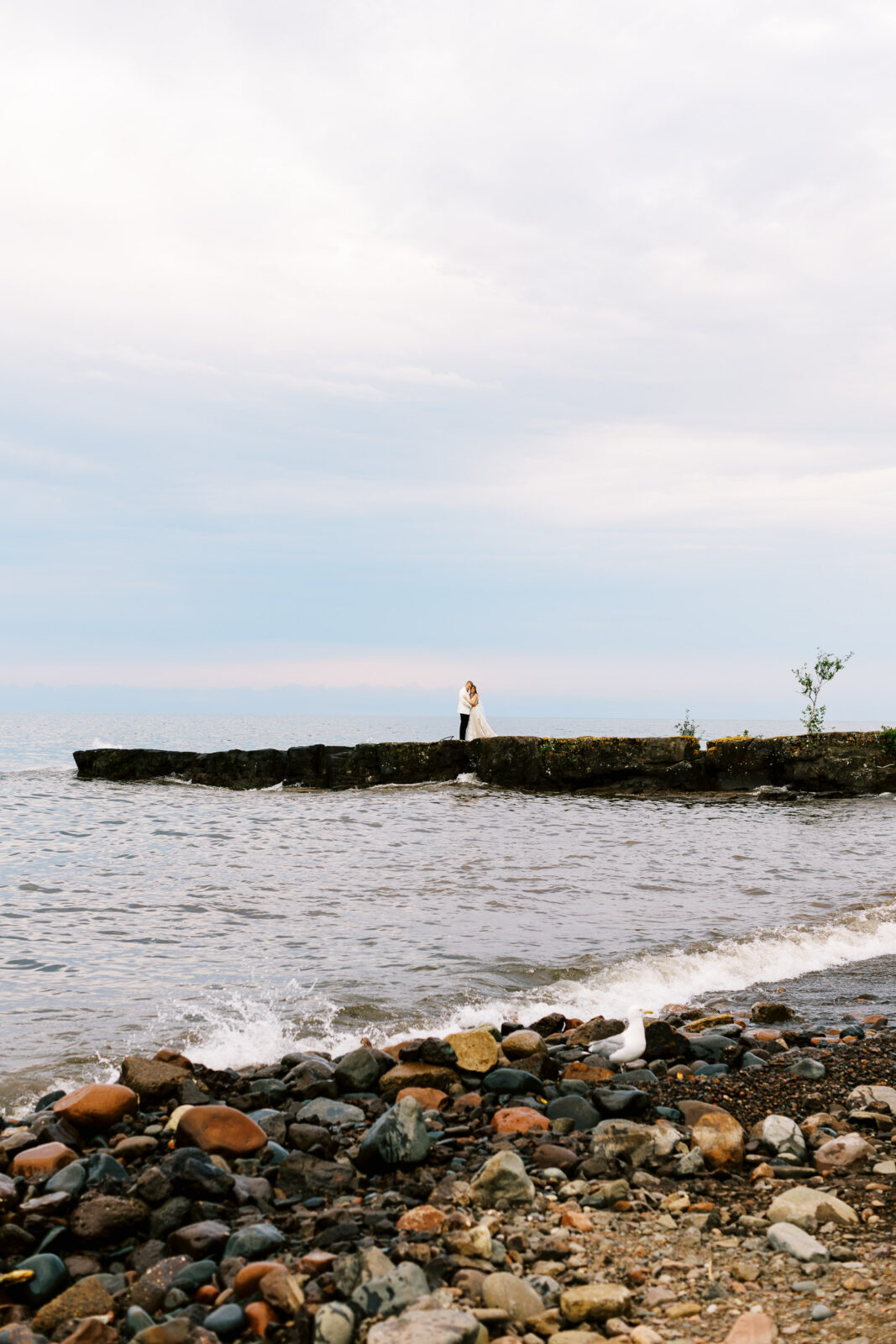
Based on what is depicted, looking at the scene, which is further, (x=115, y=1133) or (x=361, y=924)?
(x=361, y=924)

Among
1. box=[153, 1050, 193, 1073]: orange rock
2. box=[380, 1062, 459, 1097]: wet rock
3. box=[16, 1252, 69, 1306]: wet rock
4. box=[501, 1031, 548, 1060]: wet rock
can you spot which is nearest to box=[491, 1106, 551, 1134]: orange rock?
box=[380, 1062, 459, 1097]: wet rock

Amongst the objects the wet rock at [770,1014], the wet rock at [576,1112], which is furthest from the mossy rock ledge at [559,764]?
the wet rock at [576,1112]

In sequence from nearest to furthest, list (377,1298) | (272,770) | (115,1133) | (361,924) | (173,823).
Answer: (377,1298)
(115,1133)
(361,924)
(173,823)
(272,770)

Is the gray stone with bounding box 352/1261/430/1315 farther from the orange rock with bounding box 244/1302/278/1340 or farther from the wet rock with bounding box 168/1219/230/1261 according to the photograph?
the wet rock with bounding box 168/1219/230/1261

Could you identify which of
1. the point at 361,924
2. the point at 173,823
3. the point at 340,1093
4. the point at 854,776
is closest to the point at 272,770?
the point at 173,823

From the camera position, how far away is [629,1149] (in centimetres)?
405

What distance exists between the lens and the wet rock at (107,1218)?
11.4ft

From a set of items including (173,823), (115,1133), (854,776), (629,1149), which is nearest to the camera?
(629,1149)

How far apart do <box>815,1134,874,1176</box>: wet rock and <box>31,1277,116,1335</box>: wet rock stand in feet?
9.59

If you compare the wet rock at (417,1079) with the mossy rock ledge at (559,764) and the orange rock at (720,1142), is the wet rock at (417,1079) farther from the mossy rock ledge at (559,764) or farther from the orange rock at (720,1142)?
the mossy rock ledge at (559,764)

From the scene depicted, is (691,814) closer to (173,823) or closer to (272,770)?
(173,823)

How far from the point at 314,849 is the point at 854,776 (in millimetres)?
15493

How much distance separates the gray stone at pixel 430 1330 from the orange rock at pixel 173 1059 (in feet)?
9.69

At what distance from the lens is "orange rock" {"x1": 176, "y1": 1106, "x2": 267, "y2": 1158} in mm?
4141
